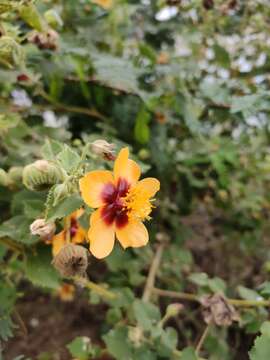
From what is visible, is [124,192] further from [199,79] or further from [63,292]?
[63,292]

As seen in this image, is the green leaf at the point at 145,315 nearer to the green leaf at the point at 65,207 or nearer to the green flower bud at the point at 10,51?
the green leaf at the point at 65,207

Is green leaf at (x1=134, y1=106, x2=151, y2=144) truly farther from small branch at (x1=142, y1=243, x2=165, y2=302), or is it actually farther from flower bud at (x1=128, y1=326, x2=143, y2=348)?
flower bud at (x1=128, y1=326, x2=143, y2=348)

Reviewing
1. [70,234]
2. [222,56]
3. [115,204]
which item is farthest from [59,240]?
[222,56]

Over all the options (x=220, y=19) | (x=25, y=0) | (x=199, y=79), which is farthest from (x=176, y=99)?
(x=25, y=0)

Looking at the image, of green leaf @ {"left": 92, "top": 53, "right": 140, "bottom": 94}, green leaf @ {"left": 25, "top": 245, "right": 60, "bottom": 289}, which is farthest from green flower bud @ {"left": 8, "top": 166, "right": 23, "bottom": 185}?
green leaf @ {"left": 92, "top": 53, "right": 140, "bottom": 94}

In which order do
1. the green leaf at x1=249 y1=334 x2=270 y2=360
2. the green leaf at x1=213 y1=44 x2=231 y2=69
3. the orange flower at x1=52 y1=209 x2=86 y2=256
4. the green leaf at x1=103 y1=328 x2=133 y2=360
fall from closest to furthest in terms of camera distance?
the green leaf at x1=249 y1=334 x2=270 y2=360 < the orange flower at x1=52 y1=209 x2=86 y2=256 < the green leaf at x1=103 y1=328 x2=133 y2=360 < the green leaf at x1=213 y1=44 x2=231 y2=69

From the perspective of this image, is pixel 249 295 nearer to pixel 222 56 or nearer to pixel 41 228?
pixel 41 228
